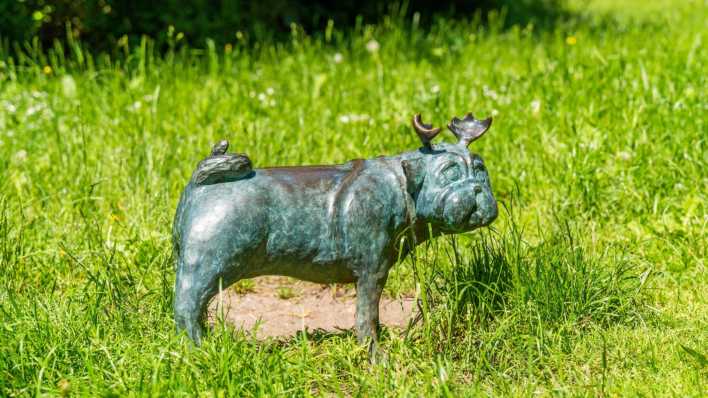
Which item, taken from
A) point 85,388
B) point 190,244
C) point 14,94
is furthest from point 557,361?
point 14,94

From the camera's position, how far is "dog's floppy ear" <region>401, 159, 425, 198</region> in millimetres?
2982

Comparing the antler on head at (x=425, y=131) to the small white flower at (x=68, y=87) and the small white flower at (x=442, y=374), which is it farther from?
the small white flower at (x=68, y=87)

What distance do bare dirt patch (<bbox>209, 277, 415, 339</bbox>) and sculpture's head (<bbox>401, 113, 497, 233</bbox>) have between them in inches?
30.6

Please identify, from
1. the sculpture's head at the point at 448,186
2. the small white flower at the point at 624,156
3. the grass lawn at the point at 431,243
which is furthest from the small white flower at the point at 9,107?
the small white flower at the point at 624,156

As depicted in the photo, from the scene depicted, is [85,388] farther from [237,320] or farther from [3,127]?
[3,127]

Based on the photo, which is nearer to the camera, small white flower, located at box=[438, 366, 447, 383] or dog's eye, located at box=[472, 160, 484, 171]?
small white flower, located at box=[438, 366, 447, 383]

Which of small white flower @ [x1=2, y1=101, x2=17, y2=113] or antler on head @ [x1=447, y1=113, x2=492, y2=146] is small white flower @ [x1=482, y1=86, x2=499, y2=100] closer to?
antler on head @ [x1=447, y1=113, x2=492, y2=146]

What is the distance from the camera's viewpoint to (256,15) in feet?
26.0

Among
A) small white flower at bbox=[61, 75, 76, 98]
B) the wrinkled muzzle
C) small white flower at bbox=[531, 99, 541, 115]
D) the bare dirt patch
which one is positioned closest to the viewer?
the wrinkled muzzle

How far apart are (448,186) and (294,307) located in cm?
138

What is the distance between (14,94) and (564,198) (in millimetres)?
3505

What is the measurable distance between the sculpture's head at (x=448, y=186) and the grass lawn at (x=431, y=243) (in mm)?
257

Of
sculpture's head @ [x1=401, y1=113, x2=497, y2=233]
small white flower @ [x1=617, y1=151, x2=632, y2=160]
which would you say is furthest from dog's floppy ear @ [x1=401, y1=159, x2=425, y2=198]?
small white flower @ [x1=617, y1=151, x2=632, y2=160]

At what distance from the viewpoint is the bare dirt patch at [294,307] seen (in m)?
3.79
